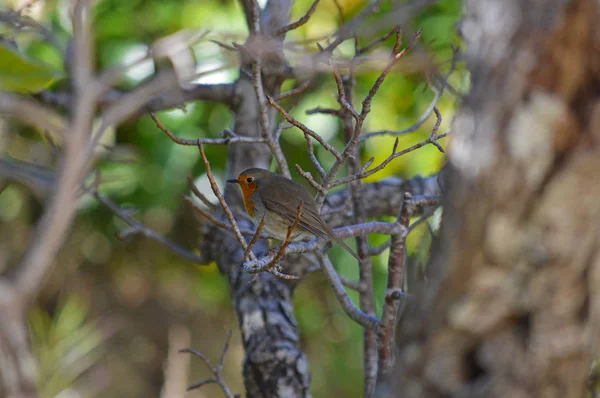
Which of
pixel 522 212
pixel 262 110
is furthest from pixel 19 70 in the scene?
pixel 522 212

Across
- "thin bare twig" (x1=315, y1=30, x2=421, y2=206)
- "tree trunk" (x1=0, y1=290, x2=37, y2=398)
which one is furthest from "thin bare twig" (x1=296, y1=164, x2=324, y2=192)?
"tree trunk" (x1=0, y1=290, x2=37, y2=398)

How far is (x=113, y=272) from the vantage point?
7.25 metres

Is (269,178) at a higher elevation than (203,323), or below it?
below

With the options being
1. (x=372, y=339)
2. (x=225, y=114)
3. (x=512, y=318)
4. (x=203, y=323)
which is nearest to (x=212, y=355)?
(x=203, y=323)

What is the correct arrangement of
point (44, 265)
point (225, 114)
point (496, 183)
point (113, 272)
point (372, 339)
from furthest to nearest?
point (113, 272), point (225, 114), point (372, 339), point (496, 183), point (44, 265)

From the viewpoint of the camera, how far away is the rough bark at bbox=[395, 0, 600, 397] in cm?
142

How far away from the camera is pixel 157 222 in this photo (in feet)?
21.1

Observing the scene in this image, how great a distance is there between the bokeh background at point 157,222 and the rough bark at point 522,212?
3061mm

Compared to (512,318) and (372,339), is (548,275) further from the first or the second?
(372,339)

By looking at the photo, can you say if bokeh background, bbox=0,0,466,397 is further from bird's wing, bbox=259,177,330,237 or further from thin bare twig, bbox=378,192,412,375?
thin bare twig, bbox=378,192,412,375

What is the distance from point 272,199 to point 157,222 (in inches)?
84.4

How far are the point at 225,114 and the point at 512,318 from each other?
15.6 feet

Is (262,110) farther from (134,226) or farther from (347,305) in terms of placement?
(134,226)

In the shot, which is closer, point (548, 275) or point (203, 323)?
point (548, 275)
